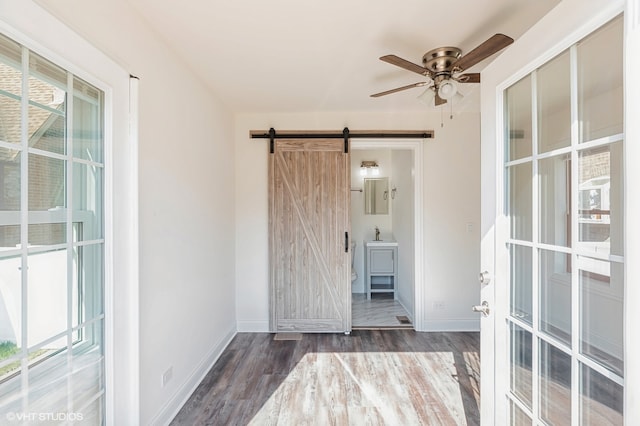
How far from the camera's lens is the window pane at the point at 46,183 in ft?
3.62

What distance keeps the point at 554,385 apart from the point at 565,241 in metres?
0.53

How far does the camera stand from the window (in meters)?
1.01

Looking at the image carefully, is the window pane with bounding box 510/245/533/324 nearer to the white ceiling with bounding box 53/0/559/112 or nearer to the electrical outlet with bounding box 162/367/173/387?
the white ceiling with bounding box 53/0/559/112

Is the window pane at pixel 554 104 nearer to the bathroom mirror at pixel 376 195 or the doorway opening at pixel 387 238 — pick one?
the doorway opening at pixel 387 238

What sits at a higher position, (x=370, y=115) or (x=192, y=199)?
(x=370, y=115)

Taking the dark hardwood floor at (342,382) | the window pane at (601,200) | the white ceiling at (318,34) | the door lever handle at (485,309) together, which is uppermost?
the white ceiling at (318,34)

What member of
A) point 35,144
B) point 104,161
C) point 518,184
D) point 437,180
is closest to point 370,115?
point 437,180

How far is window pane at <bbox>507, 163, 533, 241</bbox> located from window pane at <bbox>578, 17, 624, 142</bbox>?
0.96 feet

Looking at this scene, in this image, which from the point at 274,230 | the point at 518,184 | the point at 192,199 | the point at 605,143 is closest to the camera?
the point at 605,143

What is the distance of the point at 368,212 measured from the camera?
17.4ft

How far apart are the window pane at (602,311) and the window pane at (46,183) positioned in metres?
1.89

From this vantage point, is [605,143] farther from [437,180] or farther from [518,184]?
[437,180]

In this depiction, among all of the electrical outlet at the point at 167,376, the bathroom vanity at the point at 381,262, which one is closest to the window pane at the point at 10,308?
the electrical outlet at the point at 167,376

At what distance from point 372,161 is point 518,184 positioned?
4037 mm
